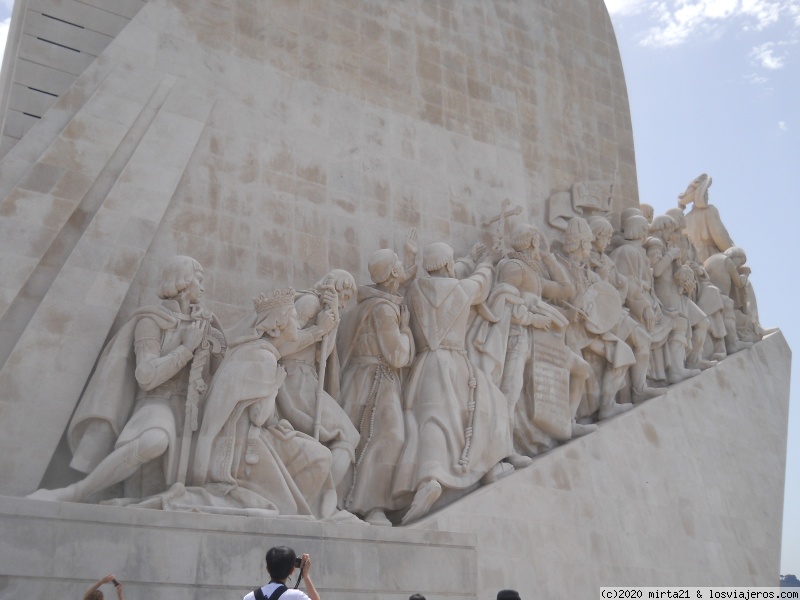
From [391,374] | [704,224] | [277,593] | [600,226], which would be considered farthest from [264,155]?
[704,224]

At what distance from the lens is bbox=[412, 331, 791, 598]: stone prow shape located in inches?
284

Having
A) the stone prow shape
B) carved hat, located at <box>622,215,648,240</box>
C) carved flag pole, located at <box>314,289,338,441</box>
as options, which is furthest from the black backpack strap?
carved hat, located at <box>622,215,648,240</box>

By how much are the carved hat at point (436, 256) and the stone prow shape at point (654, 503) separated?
5.53 ft

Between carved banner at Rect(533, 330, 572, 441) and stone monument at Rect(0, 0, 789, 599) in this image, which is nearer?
stone monument at Rect(0, 0, 789, 599)

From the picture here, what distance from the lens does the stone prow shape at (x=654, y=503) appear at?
7219 mm

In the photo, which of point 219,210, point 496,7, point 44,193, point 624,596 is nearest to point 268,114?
point 219,210

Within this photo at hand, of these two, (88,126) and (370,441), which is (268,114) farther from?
(370,441)

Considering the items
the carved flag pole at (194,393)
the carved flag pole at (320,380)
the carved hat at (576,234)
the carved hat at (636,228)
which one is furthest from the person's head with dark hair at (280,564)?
the carved hat at (636,228)

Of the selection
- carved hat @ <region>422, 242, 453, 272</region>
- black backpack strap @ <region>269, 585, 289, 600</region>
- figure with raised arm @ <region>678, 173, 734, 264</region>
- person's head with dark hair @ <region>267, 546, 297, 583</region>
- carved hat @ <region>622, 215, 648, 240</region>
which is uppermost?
figure with raised arm @ <region>678, 173, 734, 264</region>

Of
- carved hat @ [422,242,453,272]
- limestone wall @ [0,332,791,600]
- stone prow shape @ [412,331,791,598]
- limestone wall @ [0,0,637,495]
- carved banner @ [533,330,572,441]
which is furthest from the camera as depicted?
carved banner @ [533,330,572,441]

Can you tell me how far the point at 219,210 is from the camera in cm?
748

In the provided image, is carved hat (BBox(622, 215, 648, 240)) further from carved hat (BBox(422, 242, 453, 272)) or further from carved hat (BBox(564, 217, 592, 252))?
carved hat (BBox(422, 242, 453, 272))

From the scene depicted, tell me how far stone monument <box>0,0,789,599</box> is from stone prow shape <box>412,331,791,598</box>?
26 mm

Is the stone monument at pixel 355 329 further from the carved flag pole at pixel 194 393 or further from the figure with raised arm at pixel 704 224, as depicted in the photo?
the figure with raised arm at pixel 704 224
